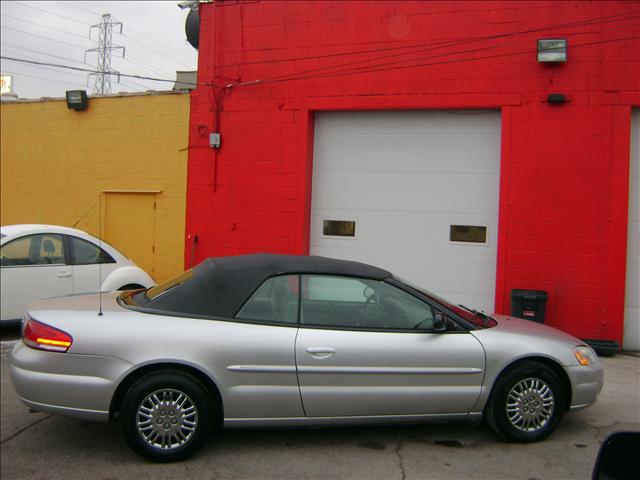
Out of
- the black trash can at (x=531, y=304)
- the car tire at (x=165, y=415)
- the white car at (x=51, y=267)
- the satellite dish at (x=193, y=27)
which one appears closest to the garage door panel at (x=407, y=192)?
the black trash can at (x=531, y=304)

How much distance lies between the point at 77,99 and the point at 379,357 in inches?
359

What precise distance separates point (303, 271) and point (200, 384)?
3.71ft

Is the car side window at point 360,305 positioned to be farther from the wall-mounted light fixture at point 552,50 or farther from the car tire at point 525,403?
the wall-mounted light fixture at point 552,50

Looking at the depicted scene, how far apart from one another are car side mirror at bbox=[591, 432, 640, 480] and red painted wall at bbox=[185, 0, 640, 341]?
6905mm

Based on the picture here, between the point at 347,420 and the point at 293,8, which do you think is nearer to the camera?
the point at 347,420

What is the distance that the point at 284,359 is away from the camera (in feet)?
13.6

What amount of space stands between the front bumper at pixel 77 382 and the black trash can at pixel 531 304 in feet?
19.0

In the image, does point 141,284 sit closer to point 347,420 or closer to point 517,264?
point 347,420

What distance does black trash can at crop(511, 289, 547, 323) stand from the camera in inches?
314

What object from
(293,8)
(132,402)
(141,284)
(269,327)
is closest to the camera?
(132,402)

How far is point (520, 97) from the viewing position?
8453mm

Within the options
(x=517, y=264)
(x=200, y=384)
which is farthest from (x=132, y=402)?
(x=517, y=264)

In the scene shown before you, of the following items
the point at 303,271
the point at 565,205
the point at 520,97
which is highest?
the point at 520,97

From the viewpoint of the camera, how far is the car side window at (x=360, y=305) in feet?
14.4
